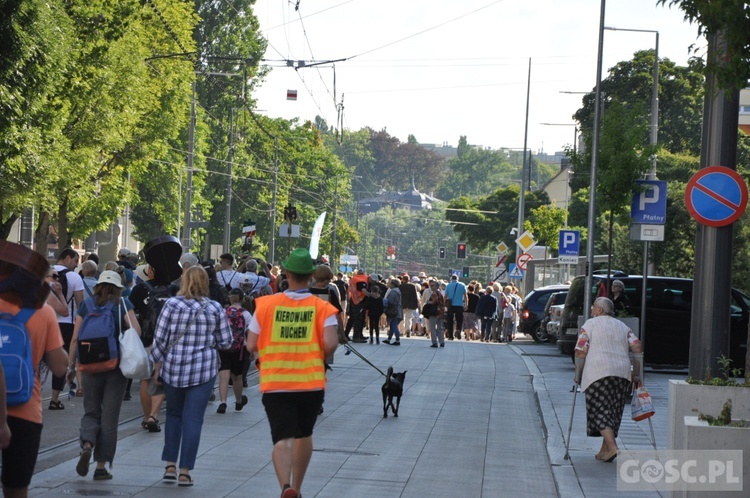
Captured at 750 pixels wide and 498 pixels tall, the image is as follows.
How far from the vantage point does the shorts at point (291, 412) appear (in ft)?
26.8

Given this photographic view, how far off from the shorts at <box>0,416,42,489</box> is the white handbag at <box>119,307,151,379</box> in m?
3.36

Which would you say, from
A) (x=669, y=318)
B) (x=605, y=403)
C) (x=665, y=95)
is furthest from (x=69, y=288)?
(x=665, y=95)

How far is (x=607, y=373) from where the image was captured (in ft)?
39.1

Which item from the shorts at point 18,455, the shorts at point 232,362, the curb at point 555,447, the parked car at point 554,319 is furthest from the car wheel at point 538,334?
the shorts at point 18,455

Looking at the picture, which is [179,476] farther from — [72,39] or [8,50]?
[72,39]

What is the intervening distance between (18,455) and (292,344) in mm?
2335

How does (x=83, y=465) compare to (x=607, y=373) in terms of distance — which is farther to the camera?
(x=607, y=373)

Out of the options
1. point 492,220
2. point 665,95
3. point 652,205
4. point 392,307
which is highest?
point 665,95

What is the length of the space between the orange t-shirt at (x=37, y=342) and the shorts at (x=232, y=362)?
782 centimetres

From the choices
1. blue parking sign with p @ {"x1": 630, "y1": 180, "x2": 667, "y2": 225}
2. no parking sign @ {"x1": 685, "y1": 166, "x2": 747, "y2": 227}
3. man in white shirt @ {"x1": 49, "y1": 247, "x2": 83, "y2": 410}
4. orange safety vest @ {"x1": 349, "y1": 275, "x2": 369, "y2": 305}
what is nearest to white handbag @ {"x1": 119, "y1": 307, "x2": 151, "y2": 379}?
no parking sign @ {"x1": 685, "y1": 166, "x2": 747, "y2": 227}

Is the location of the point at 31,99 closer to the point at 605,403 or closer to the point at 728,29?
the point at 605,403

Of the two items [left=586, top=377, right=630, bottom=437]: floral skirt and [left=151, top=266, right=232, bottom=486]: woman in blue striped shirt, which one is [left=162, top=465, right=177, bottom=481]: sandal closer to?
[left=151, top=266, right=232, bottom=486]: woman in blue striped shirt

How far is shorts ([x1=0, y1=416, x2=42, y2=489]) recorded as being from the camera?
20.6 ft

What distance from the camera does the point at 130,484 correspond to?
382 inches
